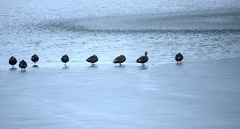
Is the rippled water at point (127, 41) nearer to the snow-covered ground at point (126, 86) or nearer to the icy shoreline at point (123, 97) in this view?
the snow-covered ground at point (126, 86)

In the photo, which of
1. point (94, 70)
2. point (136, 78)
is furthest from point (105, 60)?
point (136, 78)

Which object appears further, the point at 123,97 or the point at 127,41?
the point at 127,41

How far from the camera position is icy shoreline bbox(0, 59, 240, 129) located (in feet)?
44.7

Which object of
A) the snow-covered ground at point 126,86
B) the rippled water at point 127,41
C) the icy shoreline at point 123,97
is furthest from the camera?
the rippled water at point 127,41

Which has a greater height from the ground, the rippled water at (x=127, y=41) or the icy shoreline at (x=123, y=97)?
the rippled water at (x=127, y=41)

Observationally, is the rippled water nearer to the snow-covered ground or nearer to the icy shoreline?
the snow-covered ground

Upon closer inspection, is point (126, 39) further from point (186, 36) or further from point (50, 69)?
point (50, 69)

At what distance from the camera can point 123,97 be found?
1634cm

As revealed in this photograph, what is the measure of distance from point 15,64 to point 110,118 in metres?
11.1

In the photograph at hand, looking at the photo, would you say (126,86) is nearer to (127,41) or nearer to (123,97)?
(123,97)

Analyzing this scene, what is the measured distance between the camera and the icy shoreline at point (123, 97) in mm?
13633

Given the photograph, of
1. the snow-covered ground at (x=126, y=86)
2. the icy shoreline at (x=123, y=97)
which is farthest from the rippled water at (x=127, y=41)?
the icy shoreline at (x=123, y=97)

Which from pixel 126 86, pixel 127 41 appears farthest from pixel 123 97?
pixel 127 41

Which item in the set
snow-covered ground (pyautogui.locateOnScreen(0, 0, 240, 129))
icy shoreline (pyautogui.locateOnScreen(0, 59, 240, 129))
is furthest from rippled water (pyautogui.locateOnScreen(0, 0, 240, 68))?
icy shoreline (pyautogui.locateOnScreen(0, 59, 240, 129))
